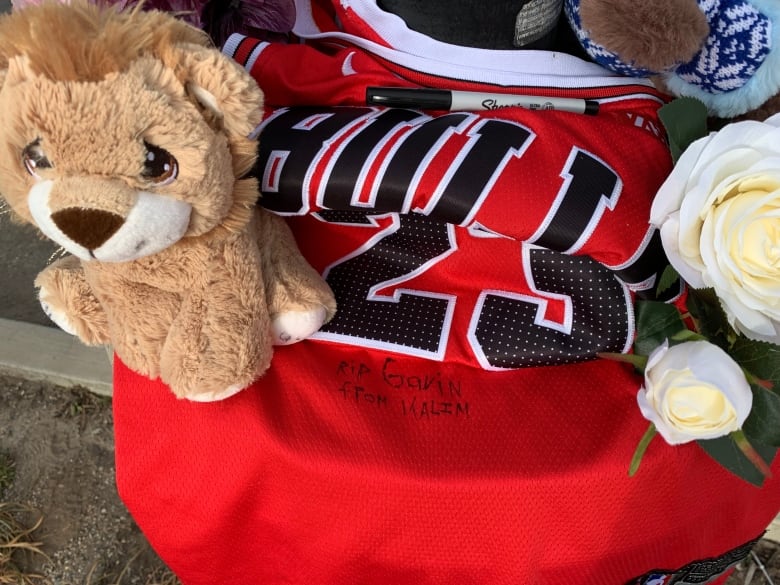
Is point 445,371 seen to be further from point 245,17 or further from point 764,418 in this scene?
point 245,17

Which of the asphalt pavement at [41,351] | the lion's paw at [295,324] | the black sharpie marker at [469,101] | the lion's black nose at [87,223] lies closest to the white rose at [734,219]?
the black sharpie marker at [469,101]

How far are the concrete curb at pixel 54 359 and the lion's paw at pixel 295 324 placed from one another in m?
0.79

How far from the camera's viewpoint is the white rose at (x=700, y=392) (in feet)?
1.83

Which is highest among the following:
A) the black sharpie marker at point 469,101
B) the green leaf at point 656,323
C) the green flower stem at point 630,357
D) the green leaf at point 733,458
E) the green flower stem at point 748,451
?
the black sharpie marker at point 469,101

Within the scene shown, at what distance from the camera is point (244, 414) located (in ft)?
2.46

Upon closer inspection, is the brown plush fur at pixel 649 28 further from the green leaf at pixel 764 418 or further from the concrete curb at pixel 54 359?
the concrete curb at pixel 54 359

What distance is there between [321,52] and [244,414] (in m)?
0.47

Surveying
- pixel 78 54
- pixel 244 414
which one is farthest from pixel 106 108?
pixel 244 414

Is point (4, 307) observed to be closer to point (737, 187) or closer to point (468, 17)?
point (468, 17)

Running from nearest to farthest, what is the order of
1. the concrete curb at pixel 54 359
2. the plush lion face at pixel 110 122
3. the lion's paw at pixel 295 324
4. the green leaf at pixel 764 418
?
the plush lion face at pixel 110 122 < the green leaf at pixel 764 418 < the lion's paw at pixel 295 324 < the concrete curb at pixel 54 359

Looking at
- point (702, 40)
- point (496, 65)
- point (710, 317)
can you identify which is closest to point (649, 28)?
point (702, 40)

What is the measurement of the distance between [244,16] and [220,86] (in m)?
0.34

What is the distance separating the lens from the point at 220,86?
555 mm

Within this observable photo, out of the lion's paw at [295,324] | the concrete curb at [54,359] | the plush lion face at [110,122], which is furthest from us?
the concrete curb at [54,359]
